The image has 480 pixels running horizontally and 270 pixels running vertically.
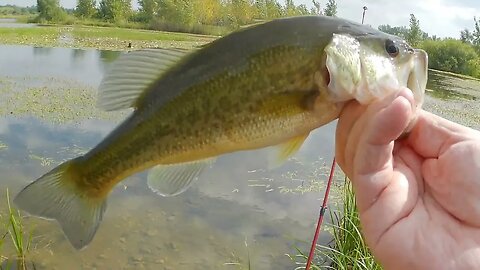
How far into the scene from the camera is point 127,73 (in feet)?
6.67

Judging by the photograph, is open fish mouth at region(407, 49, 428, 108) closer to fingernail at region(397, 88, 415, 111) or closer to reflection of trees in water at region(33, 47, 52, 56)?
fingernail at region(397, 88, 415, 111)

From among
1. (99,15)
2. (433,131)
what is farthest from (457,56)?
(433,131)

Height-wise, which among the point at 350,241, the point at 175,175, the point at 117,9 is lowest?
the point at 350,241

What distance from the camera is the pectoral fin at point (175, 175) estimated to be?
2078 mm

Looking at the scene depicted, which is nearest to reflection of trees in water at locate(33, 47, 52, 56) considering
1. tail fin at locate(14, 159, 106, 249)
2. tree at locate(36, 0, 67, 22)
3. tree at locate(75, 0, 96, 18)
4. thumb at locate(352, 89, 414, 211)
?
tail fin at locate(14, 159, 106, 249)

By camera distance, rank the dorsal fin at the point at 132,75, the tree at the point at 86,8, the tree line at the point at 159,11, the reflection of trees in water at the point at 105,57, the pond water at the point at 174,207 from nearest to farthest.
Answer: the dorsal fin at the point at 132,75 → the pond water at the point at 174,207 → the reflection of trees in water at the point at 105,57 → the tree line at the point at 159,11 → the tree at the point at 86,8

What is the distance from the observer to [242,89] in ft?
6.38

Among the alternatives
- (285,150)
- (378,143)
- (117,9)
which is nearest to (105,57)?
(285,150)

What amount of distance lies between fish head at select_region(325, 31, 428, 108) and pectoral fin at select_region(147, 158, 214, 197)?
0.61m


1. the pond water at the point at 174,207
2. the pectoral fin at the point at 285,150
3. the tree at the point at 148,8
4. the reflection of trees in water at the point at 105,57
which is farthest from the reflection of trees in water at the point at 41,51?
the tree at the point at 148,8

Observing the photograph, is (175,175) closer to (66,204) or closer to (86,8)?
(66,204)

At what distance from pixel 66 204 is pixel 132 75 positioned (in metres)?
0.60

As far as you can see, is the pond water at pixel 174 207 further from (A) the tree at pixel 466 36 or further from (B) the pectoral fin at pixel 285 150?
(A) the tree at pixel 466 36

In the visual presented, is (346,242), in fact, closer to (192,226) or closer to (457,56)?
(192,226)
